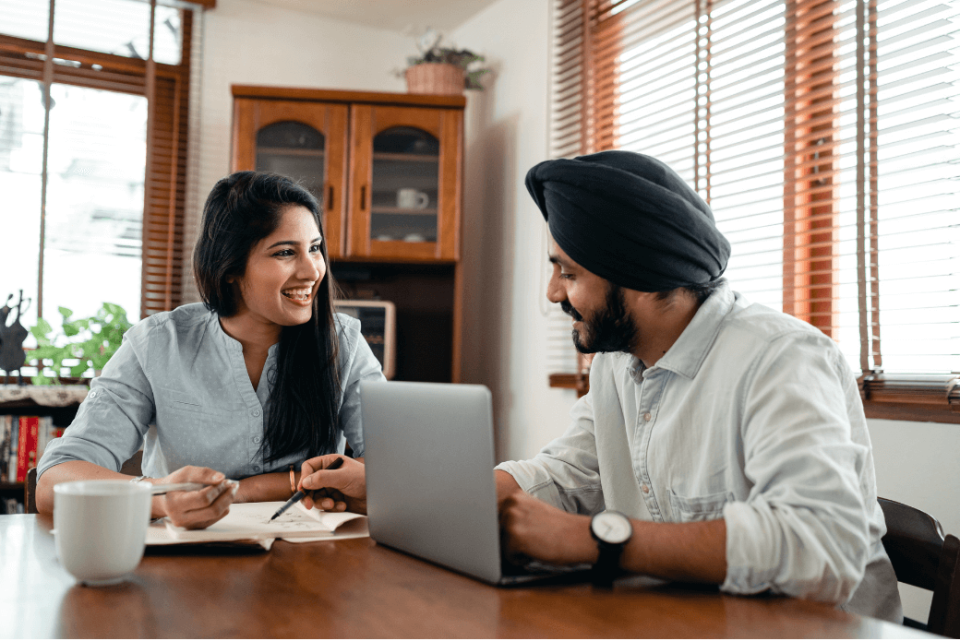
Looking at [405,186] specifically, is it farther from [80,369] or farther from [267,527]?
[267,527]

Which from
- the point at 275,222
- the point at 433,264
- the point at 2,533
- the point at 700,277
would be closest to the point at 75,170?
the point at 433,264

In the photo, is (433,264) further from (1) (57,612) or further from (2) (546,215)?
(1) (57,612)

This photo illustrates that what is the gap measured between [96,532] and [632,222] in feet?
2.35

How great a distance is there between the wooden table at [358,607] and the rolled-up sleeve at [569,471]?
0.32m

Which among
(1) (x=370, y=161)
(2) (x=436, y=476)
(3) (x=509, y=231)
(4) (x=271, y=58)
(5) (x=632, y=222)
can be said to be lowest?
(2) (x=436, y=476)

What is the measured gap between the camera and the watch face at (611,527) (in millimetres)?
806

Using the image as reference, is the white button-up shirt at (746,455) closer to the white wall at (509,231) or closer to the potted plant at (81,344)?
the white wall at (509,231)

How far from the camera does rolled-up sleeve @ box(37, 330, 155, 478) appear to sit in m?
1.29

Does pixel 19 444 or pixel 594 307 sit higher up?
pixel 594 307

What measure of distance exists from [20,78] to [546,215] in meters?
3.10

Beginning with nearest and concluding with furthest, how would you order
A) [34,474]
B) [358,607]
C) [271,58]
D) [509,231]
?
[358,607] < [34,474] < [509,231] < [271,58]

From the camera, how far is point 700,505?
40.2 inches

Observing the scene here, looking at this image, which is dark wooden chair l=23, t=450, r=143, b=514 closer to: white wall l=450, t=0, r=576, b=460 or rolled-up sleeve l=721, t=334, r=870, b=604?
rolled-up sleeve l=721, t=334, r=870, b=604

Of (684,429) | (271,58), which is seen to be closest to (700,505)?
(684,429)
